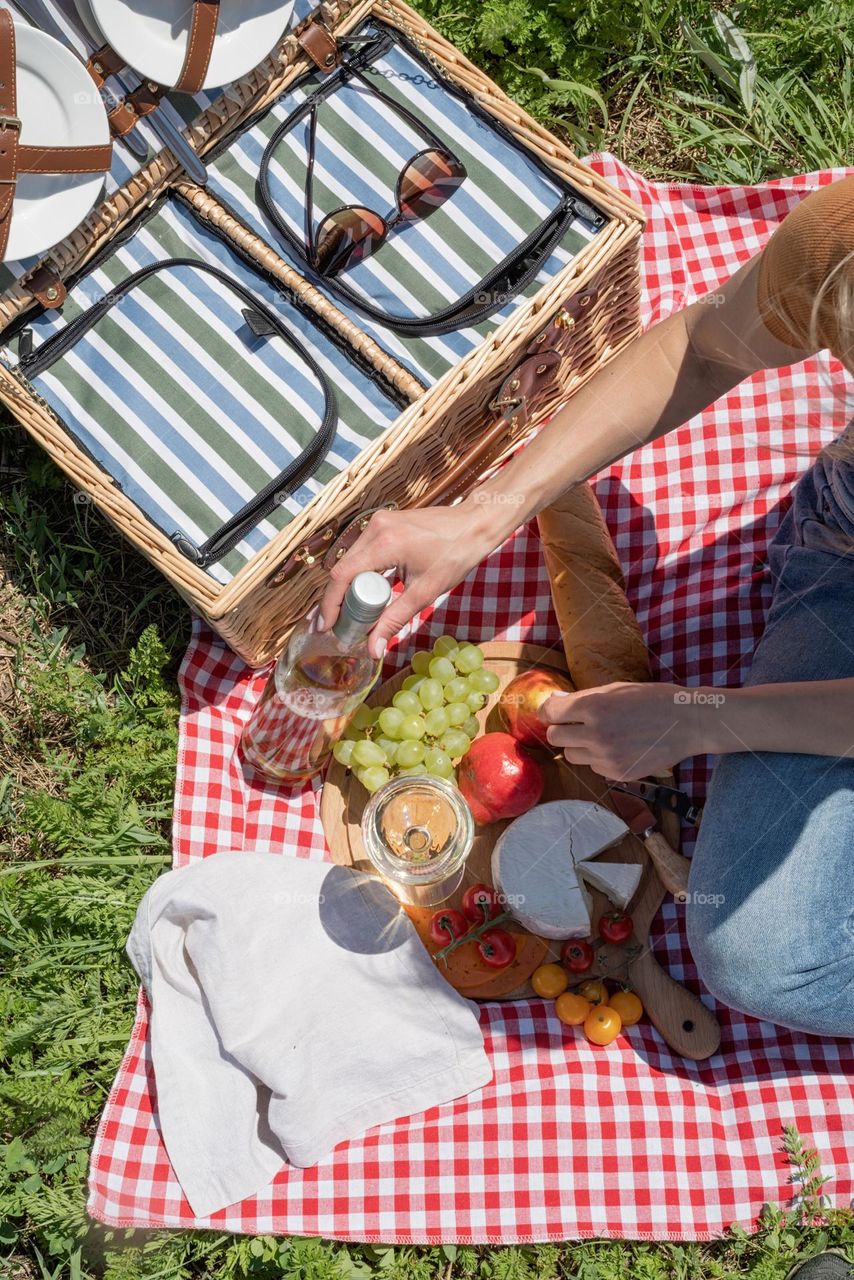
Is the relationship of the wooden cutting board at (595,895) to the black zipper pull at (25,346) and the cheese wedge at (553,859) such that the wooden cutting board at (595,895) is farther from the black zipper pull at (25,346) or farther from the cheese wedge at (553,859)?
the black zipper pull at (25,346)

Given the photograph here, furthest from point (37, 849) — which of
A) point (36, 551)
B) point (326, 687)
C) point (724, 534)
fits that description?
point (724, 534)

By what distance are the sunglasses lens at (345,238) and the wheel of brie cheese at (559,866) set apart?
0.93 m

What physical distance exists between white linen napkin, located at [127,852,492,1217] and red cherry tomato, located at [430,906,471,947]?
0.14 ft

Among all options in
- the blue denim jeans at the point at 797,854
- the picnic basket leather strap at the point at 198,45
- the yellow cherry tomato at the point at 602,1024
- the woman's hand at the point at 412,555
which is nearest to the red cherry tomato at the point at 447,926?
the yellow cherry tomato at the point at 602,1024

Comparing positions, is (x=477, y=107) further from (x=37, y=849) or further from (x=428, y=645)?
(x=37, y=849)

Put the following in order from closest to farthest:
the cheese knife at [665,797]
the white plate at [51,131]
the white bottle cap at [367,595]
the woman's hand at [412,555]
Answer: the white bottle cap at [367,595], the woman's hand at [412,555], the white plate at [51,131], the cheese knife at [665,797]

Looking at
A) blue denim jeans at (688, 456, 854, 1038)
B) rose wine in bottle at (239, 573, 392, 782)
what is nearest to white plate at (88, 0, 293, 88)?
rose wine in bottle at (239, 573, 392, 782)

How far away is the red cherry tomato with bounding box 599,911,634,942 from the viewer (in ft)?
5.82

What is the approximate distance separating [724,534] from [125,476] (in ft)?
3.53

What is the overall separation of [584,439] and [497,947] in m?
0.81

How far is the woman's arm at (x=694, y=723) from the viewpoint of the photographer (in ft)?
5.15

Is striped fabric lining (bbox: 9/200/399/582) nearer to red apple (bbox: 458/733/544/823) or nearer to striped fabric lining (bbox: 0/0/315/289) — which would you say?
striped fabric lining (bbox: 0/0/315/289)

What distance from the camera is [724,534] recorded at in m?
2.04

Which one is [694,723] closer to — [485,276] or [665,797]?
[665,797]
